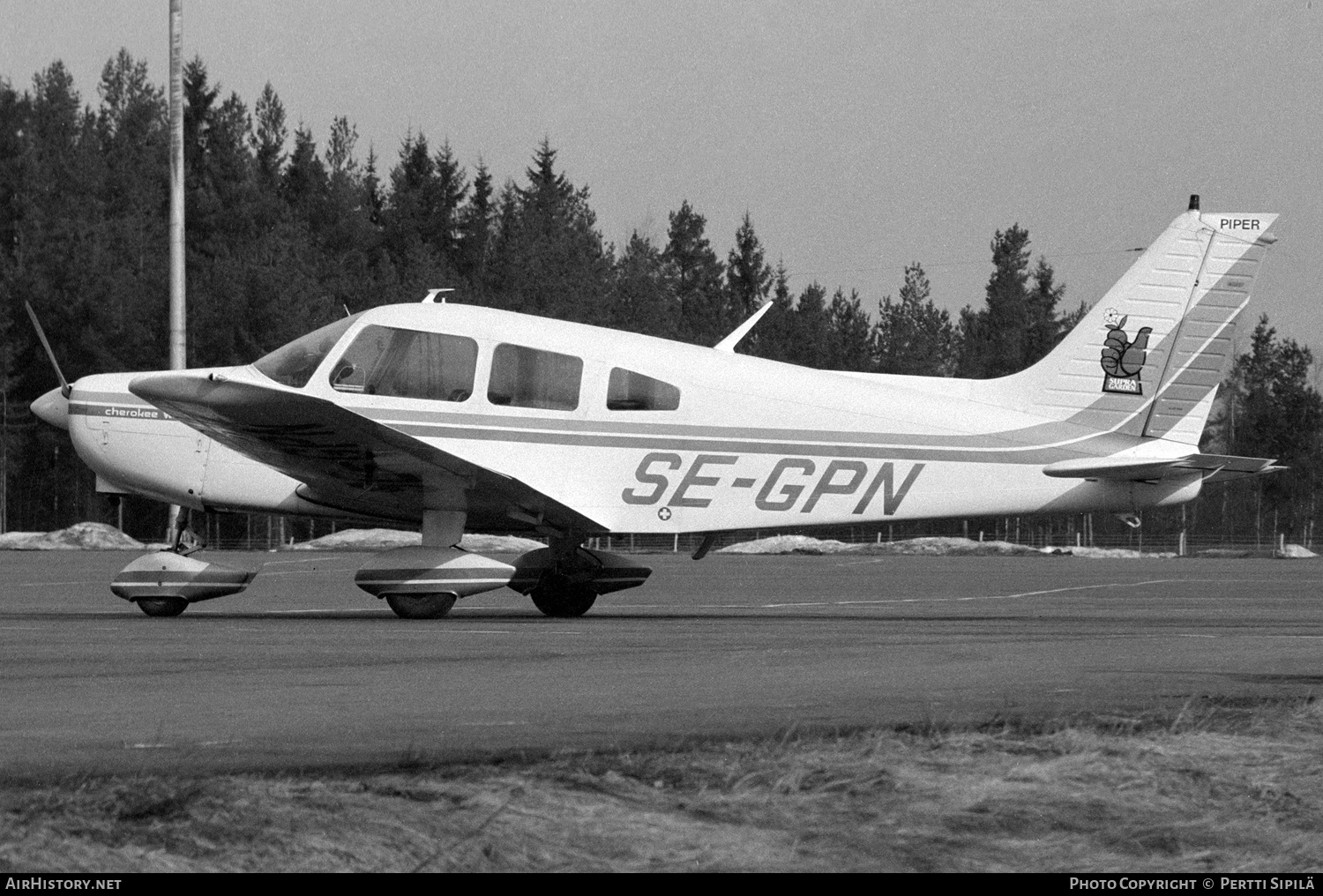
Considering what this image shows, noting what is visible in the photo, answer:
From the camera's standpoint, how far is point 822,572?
28.2 m

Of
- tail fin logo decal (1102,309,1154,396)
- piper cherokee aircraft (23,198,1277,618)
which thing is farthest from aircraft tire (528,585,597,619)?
tail fin logo decal (1102,309,1154,396)

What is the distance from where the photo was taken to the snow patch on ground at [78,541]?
4003 cm

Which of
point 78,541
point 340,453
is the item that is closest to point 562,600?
point 340,453

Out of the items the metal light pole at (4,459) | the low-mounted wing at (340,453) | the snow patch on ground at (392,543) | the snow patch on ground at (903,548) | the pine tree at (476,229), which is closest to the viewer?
the low-mounted wing at (340,453)

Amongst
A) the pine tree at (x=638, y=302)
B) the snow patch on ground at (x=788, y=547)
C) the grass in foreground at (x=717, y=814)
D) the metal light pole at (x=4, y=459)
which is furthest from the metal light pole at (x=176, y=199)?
the pine tree at (x=638, y=302)

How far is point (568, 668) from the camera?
9.73 meters

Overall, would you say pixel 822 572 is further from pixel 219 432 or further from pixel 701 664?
pixel 701 664

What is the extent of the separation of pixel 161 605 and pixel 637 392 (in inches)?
186

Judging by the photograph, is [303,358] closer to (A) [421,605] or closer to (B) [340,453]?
(B) [340,453]

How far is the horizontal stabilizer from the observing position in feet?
47.8

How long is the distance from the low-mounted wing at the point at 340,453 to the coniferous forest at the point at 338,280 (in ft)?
119

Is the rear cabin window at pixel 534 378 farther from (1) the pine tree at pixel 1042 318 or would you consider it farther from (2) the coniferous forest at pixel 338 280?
(1) the pine tree at pixel 1042 318
